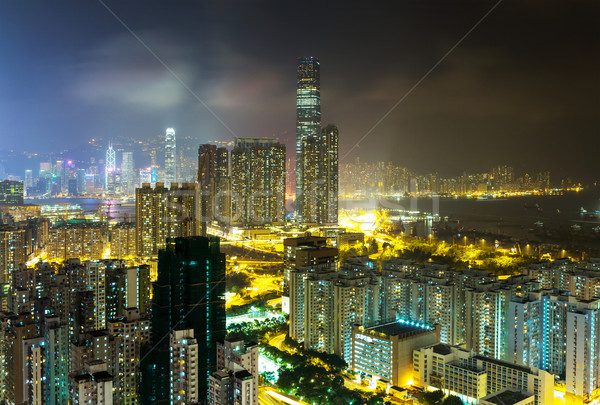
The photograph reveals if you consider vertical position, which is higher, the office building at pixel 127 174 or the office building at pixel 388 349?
the office building at pixel 127 174

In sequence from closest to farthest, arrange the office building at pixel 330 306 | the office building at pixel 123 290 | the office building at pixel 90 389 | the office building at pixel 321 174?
the office building at pixel 90 389, the office building at pixel 123 290, the office building at pixel 330 306, the office building at pixel 321 174

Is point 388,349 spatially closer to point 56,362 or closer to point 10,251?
point 56,362

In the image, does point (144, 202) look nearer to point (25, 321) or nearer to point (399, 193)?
point (25, 321)

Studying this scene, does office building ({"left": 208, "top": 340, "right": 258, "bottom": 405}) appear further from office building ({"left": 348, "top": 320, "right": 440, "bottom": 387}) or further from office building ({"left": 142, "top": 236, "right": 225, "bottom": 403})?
office building ({"left": 348, "top": 320, "right": 440, "bottom": 387})

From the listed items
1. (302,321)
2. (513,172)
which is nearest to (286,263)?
(302,321)

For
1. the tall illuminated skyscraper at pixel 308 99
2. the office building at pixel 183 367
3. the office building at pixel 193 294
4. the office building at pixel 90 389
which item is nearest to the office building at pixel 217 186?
the tall illuminated skyscraper at pixel 308 99

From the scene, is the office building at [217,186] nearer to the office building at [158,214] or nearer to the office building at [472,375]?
the office building at [158,214]
